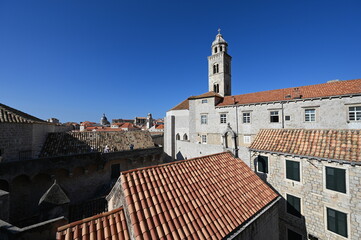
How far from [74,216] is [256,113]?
2345 cm

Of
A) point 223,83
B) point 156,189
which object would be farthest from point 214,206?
point 223,83

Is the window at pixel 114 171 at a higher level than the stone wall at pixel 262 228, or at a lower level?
lower

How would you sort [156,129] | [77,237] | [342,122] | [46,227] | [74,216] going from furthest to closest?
[156,129], [342,122], [74,216], [46,227], [77,237]

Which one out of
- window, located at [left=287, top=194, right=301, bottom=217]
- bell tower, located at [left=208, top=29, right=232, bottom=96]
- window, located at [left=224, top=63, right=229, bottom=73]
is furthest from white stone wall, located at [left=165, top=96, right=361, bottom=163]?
window, located at [left=224, top=63, right=229, bottom=73]

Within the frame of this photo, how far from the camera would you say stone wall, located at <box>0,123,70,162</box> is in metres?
11.0

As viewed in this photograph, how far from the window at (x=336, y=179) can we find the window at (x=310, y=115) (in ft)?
38.1

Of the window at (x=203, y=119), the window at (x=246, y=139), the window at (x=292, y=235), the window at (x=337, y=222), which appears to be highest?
the window at (x=203, y=119)

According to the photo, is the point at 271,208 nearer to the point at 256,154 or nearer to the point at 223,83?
the point at 256,154

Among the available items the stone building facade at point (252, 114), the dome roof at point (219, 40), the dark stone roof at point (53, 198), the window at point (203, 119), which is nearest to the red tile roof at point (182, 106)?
the stone building facade at point (252, 114)

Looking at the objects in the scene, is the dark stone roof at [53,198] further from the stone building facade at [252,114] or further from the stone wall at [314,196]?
the stone wall at [314,196]

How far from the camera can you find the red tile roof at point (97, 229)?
3721mm

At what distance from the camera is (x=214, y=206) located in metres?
5.11

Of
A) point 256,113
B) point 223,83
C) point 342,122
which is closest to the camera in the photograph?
point 342,122

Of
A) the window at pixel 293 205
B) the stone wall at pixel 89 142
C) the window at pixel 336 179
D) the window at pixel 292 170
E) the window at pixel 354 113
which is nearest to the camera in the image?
the window at pixel 336 179
